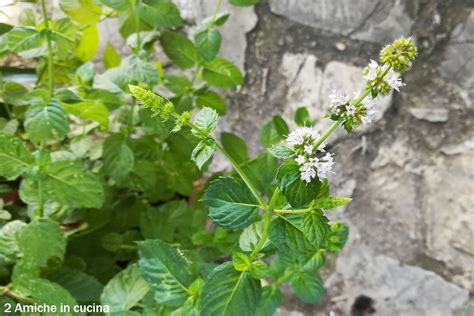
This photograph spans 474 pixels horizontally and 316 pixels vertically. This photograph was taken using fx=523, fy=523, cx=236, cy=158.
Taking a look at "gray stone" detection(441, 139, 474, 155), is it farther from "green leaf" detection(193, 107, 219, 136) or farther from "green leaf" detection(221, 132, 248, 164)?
"green leaf" detection(193, 107, 219, 136)

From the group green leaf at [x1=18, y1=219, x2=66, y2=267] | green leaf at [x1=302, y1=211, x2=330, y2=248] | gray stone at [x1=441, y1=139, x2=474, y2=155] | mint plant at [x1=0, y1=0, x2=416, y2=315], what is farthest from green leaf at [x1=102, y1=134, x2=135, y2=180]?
gray stone at [x1=441, y1=139, x2=474, y2=155]

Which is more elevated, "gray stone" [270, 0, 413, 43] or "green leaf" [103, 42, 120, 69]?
"gray stone" [270, 0, 413, 43]

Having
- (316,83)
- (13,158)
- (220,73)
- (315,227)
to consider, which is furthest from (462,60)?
(13,158)

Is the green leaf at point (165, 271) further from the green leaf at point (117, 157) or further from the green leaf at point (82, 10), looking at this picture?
the green leaf at point (82, 10)

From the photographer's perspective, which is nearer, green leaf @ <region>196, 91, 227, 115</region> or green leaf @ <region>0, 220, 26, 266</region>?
green leaf @ <region>0, 220, 26, 266</region>

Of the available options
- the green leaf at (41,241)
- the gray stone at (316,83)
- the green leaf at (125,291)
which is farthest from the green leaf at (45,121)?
the gray stone at (316,83)

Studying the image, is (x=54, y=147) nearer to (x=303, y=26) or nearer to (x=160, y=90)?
(x=160, y=90)

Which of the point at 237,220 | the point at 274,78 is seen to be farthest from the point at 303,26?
the point at 237,220
